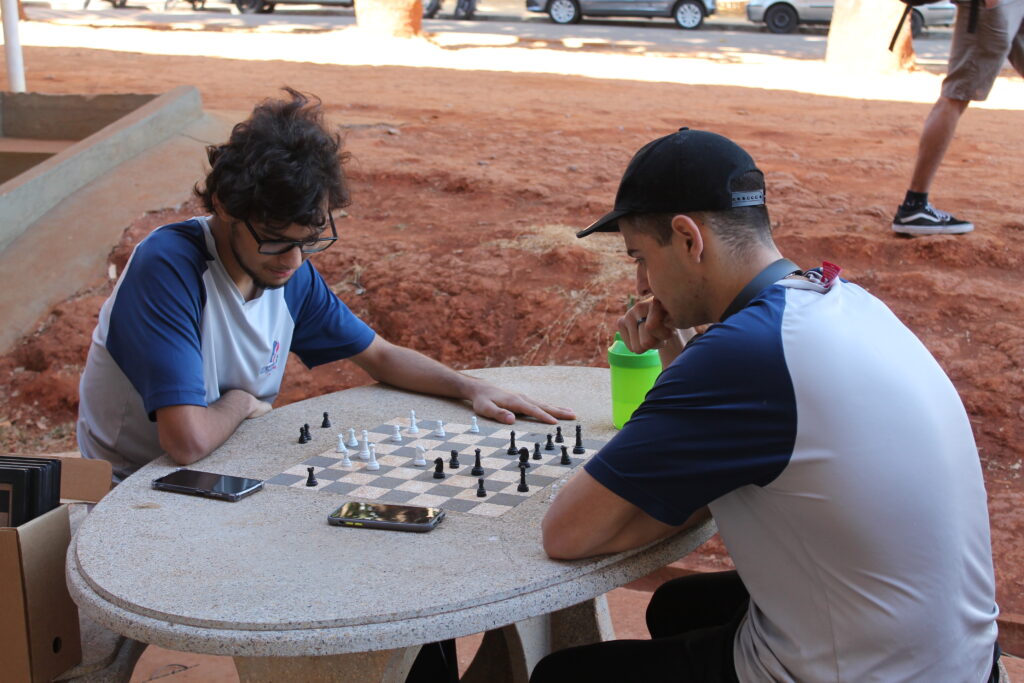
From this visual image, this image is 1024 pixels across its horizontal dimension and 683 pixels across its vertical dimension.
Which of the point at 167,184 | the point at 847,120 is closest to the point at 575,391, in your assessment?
the point at 167,184

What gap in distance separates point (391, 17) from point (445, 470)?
14.0 meters

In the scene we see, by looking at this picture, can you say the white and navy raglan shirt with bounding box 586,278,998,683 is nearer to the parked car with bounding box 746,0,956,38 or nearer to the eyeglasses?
the eyeglasses

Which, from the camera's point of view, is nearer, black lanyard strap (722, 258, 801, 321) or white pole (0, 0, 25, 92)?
black lanyard strap (722, 258, 801, 321)

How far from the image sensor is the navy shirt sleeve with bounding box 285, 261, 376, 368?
10.3ft

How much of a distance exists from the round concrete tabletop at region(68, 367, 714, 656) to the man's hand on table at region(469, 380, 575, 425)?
496mm

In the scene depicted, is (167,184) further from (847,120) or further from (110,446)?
(847,120)

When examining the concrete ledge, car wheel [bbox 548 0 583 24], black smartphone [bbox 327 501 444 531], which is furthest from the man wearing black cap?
car wheel [bbox 548 0 583 24]

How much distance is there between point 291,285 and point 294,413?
41 cm

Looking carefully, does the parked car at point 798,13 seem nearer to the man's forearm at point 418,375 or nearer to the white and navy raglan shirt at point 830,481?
the man's forearm at point 418,375

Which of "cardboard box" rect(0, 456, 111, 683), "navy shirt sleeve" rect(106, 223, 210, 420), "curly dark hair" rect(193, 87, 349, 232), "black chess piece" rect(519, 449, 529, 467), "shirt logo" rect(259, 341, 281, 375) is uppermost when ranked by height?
"curly dark hair" rect(193, 87, 349, 232)

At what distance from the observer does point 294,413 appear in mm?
2896

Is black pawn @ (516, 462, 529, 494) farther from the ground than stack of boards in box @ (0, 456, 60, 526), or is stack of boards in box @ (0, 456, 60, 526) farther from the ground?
black pawn @ (516, 462, 529, 494)

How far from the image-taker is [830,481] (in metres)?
1.77

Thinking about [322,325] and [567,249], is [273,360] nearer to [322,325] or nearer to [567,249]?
[322,325]
